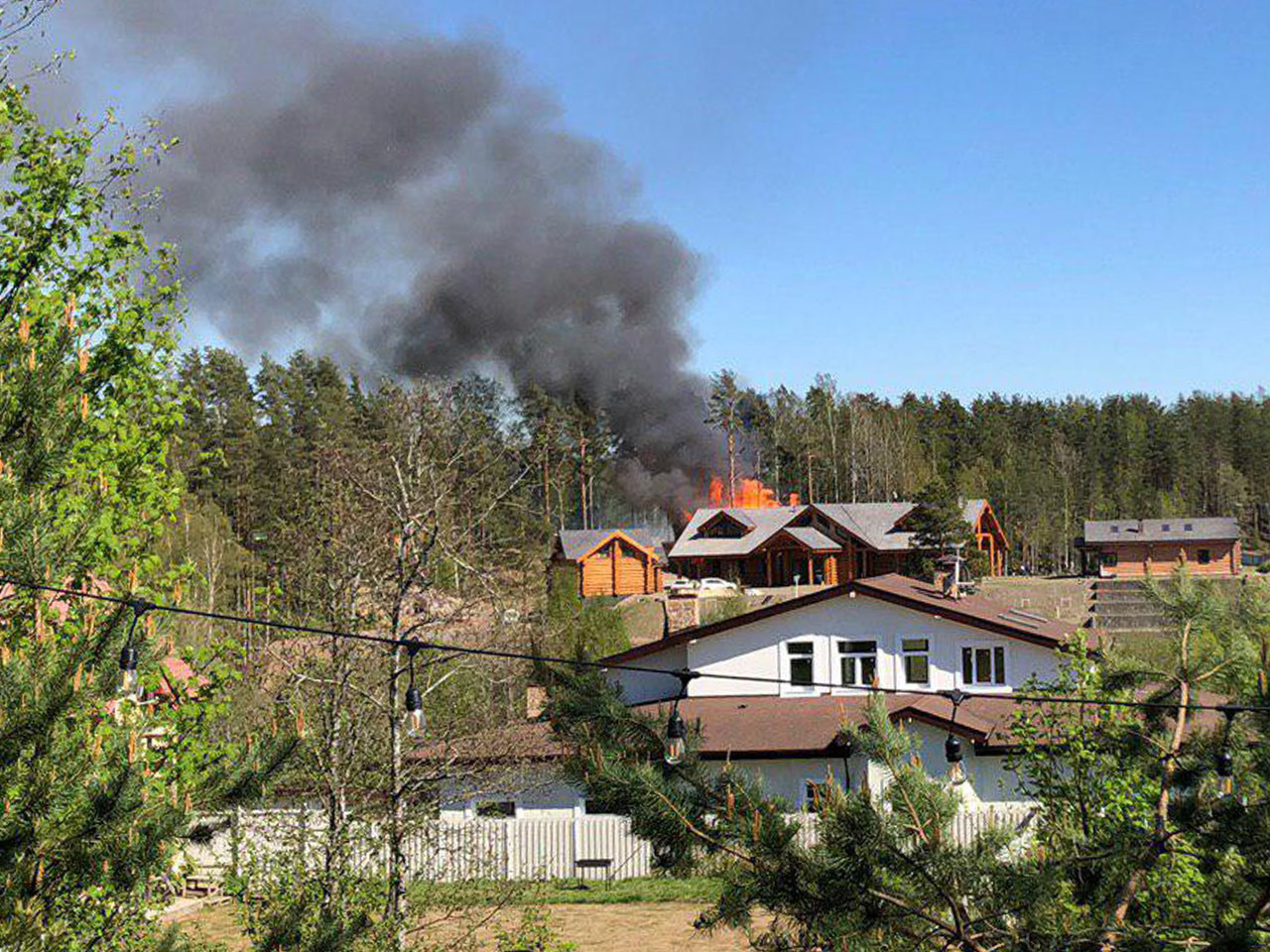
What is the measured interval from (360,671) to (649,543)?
57.5 meters

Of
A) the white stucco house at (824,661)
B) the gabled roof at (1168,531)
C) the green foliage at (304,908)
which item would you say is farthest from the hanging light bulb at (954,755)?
the gabled roof at (1168,531)

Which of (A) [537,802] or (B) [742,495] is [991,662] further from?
(B) [742,495]

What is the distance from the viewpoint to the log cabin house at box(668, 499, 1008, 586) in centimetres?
7031

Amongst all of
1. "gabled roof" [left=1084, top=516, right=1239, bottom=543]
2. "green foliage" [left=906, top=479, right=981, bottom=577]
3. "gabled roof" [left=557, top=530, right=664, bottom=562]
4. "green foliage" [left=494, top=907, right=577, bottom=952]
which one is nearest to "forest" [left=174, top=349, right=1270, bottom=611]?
"gabled roof" [left=557, top=530, right=664, bottom=562]

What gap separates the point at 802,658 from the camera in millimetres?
28766

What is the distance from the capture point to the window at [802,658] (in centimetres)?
2864

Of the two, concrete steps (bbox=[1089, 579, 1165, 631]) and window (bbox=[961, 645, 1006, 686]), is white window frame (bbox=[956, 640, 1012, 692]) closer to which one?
window (bbox=[961, 645, 1006, 686])

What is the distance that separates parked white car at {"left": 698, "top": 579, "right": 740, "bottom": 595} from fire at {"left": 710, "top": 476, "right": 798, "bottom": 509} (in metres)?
15.1

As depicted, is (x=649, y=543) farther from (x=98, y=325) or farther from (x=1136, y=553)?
(x=98, y=325)

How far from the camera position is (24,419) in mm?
7863

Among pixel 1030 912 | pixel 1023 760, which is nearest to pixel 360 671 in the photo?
pixel 1023 760

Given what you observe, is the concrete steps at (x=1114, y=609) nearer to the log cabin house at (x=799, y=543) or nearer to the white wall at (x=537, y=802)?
the log cabin house at (x=799, y=543)

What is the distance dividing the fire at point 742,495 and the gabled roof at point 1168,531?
19.2 meters

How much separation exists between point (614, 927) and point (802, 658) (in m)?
8.29
